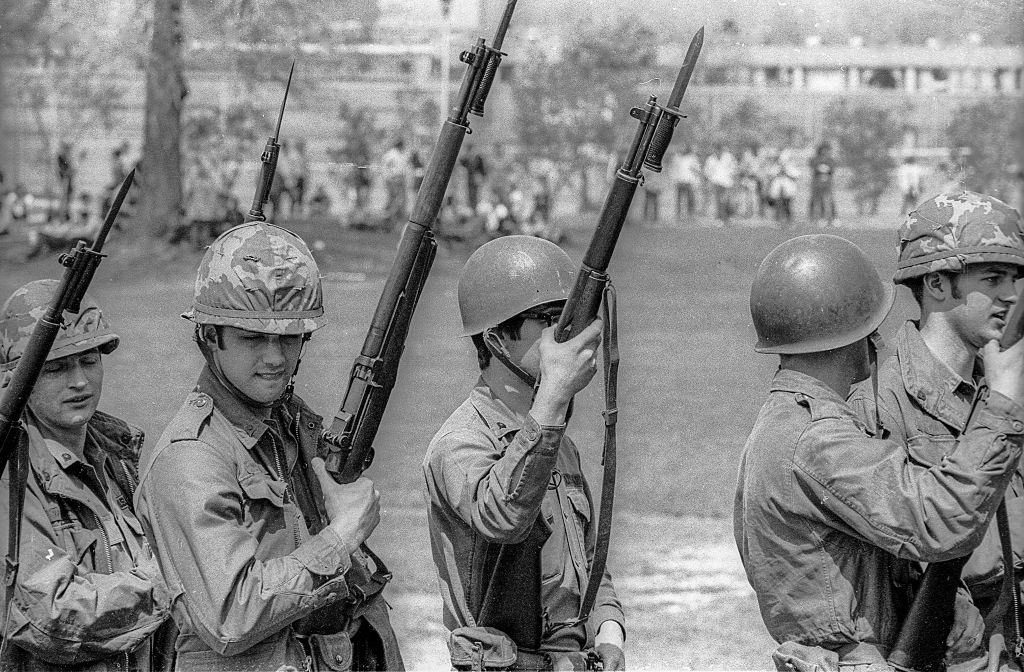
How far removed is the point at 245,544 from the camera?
3635mm

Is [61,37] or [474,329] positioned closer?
[474,329]

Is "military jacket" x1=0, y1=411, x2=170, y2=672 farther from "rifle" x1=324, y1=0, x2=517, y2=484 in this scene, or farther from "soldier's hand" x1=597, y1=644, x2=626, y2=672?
"soldier's hand" x1=597, y1=644, x2=626, y2=672

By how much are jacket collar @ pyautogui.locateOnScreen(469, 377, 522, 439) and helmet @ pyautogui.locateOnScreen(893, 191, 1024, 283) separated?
1.34 meters

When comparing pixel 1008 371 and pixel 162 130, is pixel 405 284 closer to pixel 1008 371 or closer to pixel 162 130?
pixel 1008 371

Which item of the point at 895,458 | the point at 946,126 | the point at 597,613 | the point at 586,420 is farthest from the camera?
the point at 946,126

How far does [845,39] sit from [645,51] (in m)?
1.59

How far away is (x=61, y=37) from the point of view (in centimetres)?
1697

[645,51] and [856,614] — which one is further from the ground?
[645,51]

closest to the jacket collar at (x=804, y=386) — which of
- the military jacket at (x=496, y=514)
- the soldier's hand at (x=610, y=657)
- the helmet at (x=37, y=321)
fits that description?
the military jacket at (x=496, y=514)

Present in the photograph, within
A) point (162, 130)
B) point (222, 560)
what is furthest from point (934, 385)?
point (162, 130)

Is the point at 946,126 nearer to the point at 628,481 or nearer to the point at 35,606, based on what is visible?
the point at 628,481

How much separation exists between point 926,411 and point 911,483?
61 cm

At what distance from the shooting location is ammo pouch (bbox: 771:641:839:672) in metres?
3.89

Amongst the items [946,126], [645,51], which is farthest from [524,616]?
[946,126]
